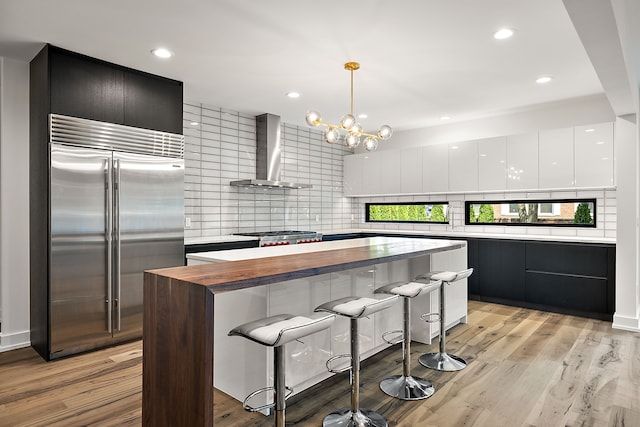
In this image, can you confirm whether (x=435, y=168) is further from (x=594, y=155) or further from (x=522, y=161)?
(x=594, y=155)

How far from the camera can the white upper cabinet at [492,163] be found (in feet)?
16.8

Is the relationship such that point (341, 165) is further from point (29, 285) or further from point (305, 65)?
point (29, 285)

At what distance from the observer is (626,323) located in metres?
3.95

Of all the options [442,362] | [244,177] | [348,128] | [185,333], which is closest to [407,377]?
[442,362]

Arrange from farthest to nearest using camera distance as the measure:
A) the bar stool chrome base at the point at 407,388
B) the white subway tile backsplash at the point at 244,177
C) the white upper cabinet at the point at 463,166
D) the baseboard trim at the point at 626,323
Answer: the white upper cabinet at the point at 463,166
the white subway tile backsplash at the point at 244,177
the baseboard trim at the point at 626,323
the bar stool chrome base at the point at 407,388

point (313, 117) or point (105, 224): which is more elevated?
point (313, 117)

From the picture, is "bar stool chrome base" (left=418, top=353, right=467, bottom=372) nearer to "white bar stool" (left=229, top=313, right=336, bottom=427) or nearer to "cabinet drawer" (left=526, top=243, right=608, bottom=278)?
"white bar stool" (left=229, top=313, right=336, bottom=427)

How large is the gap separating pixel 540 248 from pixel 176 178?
13.5ft

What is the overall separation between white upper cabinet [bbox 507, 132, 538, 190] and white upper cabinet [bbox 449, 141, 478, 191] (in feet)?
1.42

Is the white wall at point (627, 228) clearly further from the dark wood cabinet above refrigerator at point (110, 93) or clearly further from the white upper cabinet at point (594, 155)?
the dark wood cabinet above refrigerator at point (110, 93)

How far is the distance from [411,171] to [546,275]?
7.52 ft

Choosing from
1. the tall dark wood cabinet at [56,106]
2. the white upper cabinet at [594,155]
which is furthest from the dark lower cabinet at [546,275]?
the tall dark wood cabinet at [56,106]

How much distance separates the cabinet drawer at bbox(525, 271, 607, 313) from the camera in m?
4.27

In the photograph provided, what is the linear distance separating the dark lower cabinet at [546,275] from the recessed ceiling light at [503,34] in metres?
2.65
